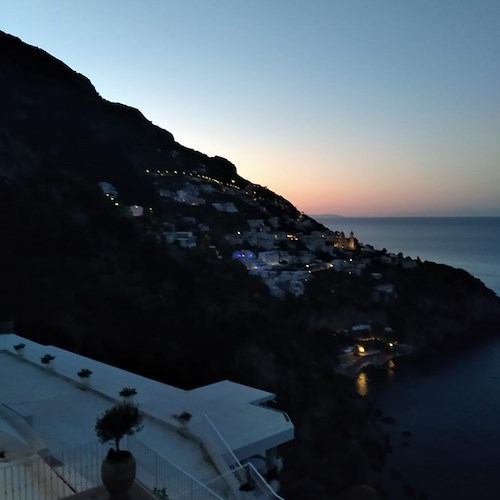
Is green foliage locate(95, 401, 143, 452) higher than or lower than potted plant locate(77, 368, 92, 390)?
higher

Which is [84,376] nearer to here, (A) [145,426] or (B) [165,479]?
(A) [145,426]

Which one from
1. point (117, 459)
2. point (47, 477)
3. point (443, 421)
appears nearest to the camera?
point (117, 459)

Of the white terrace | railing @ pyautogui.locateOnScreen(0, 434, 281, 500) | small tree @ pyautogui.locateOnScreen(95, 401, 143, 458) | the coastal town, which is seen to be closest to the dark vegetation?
the coastal town

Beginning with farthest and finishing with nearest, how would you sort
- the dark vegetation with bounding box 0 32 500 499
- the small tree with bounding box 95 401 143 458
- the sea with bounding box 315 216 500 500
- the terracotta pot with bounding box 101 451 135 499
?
the dark vegetation with bounding box 0 32 500 499 → the sea with bounding box 315 216 500 500 → the small tree with bounding box 95 401 143 458 → the terracotta pot with bounding box 101 451 135 499

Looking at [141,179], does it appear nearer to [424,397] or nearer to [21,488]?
[424,397]

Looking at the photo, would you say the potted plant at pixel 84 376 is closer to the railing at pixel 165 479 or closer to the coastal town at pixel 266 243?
the railing at pixel 165 479

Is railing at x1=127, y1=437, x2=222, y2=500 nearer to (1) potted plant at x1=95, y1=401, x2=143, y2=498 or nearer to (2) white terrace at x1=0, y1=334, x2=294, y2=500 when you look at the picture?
(2) white terrace at x1=0, y1=334, x2=294, y2=500

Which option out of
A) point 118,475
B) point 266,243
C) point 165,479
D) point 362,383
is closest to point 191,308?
point 362,383
